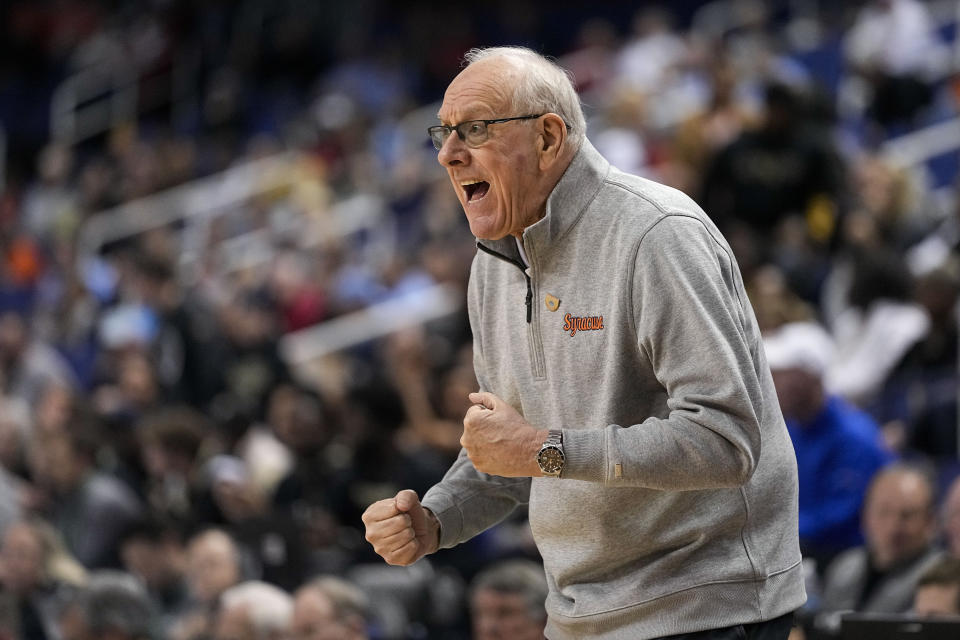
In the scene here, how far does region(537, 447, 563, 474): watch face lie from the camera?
6.87 feet

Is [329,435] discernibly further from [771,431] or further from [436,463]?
[771,431]

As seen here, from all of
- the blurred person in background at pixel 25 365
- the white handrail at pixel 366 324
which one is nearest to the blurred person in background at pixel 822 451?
the white handrail at pixel 366 324

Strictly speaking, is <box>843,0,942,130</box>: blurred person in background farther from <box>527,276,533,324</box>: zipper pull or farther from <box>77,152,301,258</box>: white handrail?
<box>527,276,533,324</box>: zipper pull

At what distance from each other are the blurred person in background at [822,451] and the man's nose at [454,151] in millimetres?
2950

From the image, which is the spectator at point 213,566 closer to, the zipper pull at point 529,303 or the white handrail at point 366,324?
the white handrail at point 366,324

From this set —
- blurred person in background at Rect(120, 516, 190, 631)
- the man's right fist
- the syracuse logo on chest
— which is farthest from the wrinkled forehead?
blurred person in background at Rect(120, 516, 190, 631)

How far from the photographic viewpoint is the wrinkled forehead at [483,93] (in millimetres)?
2299

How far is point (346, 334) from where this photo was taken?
8.95m

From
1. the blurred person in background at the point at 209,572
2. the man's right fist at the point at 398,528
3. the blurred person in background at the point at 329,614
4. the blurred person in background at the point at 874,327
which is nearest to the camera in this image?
the man's right fist at the point at 398,528

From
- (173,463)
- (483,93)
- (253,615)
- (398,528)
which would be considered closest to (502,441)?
(398,528)

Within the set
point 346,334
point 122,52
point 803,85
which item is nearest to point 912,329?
point 803,85

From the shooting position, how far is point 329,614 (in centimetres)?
472

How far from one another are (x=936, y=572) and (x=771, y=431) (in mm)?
2023

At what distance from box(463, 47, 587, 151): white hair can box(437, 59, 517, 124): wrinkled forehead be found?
0.01m
